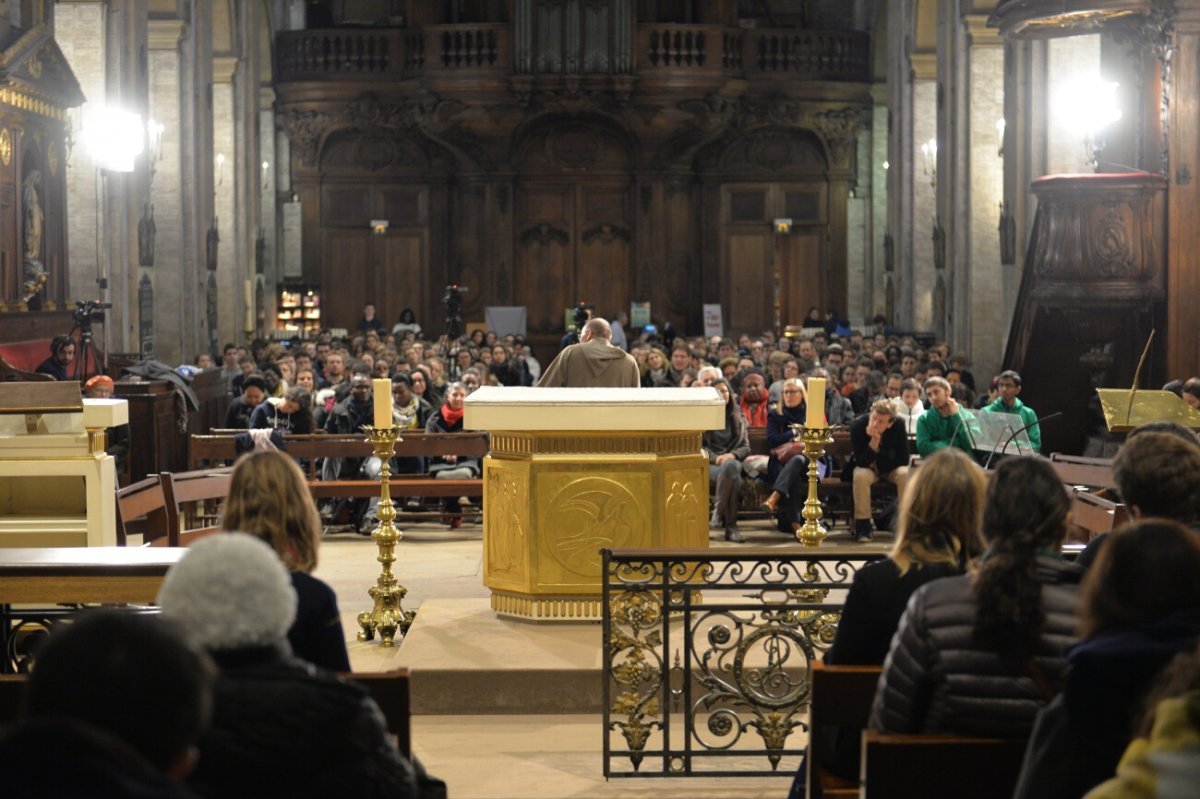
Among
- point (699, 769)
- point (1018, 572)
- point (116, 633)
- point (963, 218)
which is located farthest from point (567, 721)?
point (963, 218)

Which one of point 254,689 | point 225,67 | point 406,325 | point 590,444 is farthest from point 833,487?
point 406,325

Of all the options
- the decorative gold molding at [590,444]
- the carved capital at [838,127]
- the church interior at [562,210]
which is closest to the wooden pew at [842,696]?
the church interior at [562,210]

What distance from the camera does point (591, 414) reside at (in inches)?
307

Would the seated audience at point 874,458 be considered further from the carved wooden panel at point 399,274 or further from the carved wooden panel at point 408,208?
the carved wooden panel at point 408,208

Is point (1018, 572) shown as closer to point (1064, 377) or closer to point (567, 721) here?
point (567, 721)

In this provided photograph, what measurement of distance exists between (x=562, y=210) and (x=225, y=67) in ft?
21.3

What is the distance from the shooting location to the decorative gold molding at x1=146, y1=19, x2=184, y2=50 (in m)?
21.8

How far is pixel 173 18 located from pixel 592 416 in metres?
15.8

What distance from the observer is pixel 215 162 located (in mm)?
25453

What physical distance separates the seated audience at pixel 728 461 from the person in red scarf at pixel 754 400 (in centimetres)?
88

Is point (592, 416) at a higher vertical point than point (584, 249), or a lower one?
lower

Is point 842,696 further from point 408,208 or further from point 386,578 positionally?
point 408,208

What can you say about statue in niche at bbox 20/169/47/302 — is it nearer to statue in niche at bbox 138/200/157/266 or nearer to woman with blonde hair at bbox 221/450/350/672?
statue in niche at bbox 138/200/157/266

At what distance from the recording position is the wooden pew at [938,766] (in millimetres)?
3859
